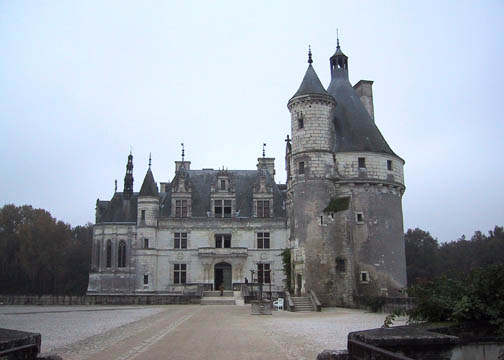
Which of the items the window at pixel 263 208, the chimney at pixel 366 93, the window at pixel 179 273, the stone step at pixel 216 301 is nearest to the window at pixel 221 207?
the window at pixel 263 208

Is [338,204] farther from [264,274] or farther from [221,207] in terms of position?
[221,207]

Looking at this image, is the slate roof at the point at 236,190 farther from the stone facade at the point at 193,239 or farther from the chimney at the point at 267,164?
the chimney at the point at 267,164

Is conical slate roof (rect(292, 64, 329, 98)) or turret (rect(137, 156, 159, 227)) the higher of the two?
conical slate roof (rect(292, 64, 329, 98))

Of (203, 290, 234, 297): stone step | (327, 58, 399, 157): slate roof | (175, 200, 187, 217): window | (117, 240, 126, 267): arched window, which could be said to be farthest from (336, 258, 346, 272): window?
(117, 240, 126, 267): arched window

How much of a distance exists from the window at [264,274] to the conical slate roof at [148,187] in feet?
36.3

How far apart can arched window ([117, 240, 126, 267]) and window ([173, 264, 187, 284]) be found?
521cm

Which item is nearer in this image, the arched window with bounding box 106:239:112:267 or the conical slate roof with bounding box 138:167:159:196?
the conical slate roof with bounding box 138:167:159:196

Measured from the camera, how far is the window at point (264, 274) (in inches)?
1750

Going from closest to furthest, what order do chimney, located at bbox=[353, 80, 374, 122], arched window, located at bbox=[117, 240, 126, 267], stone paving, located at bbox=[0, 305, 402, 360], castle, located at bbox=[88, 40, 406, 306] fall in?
stone paving, located at bbox=[0, 305, 402, 360] < castle, located at bbox=[88, 40, 406, 306] < chimney, located at bbox=[353, 80, 374, 122] < arched window, located at bbox=[117, 240, 126, 267]

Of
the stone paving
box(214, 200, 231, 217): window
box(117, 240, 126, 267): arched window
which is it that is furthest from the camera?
box(117, 240, 126, 267): arched window

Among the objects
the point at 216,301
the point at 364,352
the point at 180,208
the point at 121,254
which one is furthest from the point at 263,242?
the point at 364,352

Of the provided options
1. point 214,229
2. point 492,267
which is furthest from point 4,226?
point 492,267

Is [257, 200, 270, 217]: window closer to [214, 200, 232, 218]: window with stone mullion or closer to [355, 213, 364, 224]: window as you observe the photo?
[214, 200, 232, 218]: window with stone mullion

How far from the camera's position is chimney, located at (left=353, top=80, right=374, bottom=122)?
3872cm
